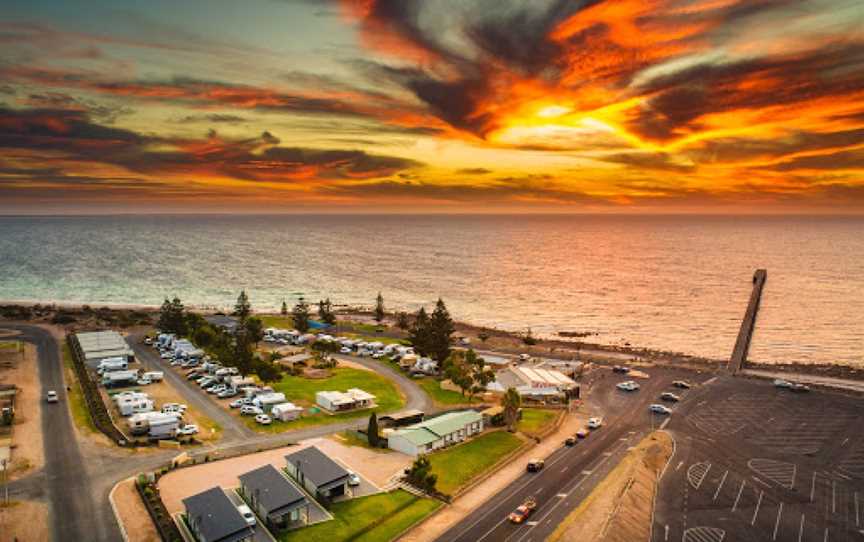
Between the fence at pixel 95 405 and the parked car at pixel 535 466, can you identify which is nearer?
the parked car at pixel 535 466

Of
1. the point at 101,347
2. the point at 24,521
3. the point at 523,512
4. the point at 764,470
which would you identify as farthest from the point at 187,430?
the point at 764,470

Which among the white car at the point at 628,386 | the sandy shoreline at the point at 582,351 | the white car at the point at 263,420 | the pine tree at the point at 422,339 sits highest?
the pine tree at the point at 422,339

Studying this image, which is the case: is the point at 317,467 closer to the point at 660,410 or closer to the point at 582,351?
the point at 660,410

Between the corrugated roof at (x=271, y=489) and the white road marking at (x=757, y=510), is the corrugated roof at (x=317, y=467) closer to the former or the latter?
the corrugated roof at (x=271, y=489)

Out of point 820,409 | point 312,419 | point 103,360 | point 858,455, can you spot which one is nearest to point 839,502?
point 858,455

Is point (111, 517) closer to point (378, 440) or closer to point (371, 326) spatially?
point (378, 440)

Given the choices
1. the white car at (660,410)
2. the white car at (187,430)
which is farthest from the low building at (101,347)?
the white car at (660,410)

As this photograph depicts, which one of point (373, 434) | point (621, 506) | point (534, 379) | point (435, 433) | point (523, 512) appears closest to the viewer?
point (523, 512)
